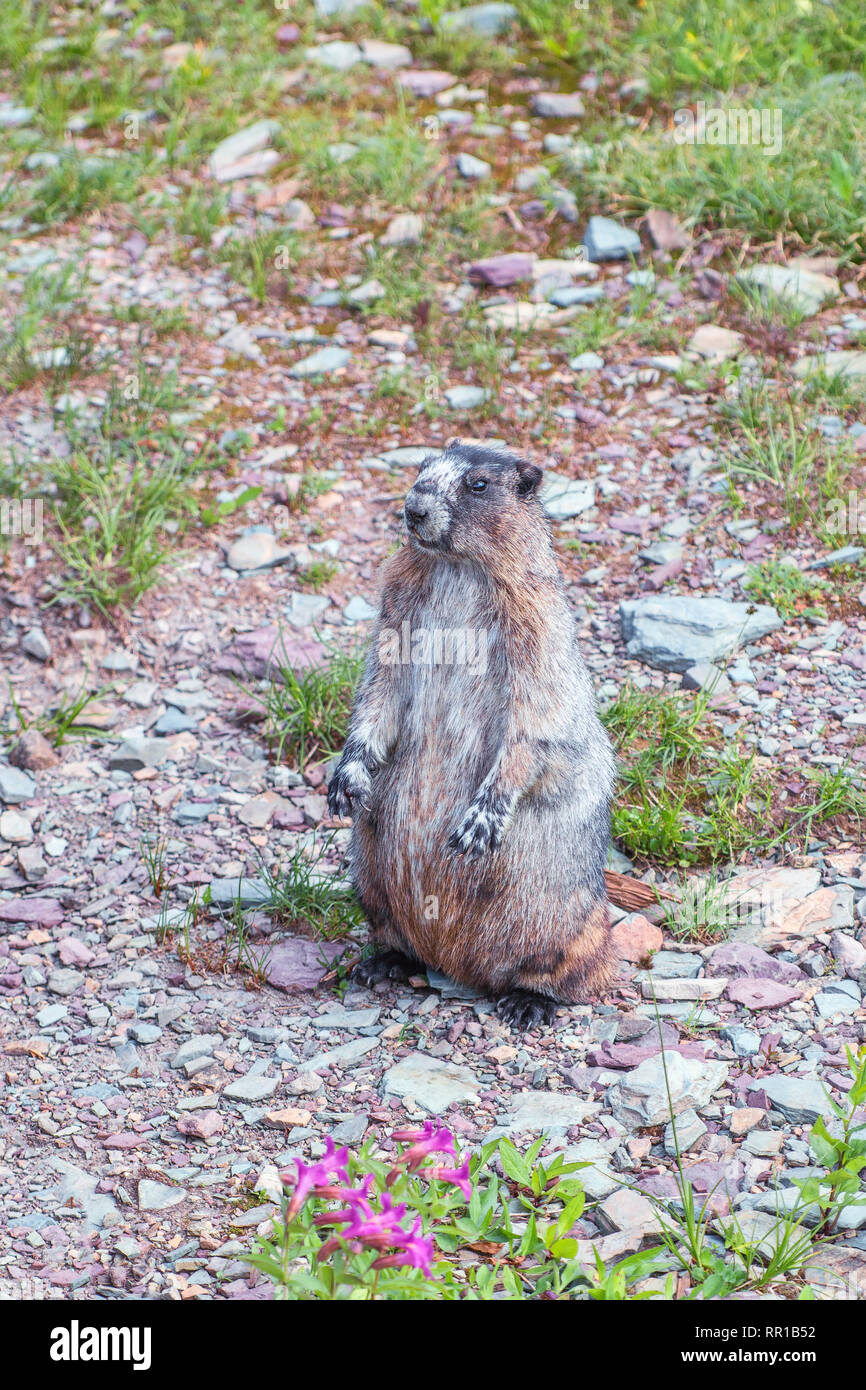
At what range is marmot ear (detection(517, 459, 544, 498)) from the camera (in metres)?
5.04

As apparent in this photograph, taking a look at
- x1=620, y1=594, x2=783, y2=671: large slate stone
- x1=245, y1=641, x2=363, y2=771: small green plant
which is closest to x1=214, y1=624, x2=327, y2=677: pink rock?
x1=245, y1=641, x2=363, y2=771: small green plant

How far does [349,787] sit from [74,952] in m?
1.38

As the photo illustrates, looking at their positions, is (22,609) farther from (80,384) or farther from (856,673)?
(856,673)

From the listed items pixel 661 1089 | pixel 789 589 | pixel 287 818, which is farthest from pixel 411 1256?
pixel 789 589

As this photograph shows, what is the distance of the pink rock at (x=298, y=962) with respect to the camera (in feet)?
17.6

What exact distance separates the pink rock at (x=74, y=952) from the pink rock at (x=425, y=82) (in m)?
7.56

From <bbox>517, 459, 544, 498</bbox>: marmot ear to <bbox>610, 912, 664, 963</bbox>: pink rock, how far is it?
1671 mm

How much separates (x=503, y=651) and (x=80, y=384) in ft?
15.2

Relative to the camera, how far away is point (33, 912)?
586 centimetres

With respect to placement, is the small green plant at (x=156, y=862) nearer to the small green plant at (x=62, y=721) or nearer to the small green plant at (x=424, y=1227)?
the small green plant at (x=62, y=721)

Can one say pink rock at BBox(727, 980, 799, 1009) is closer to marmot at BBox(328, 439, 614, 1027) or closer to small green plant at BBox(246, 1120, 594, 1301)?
marmot at BBox(328, 439, 614, 1027)

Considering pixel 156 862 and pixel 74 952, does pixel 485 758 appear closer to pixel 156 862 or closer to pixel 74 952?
Answer: pixel 156 862

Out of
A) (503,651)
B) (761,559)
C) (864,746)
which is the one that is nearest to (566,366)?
(761,559)

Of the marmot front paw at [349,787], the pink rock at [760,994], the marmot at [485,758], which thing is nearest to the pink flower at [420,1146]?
the marmot at [485,758]
